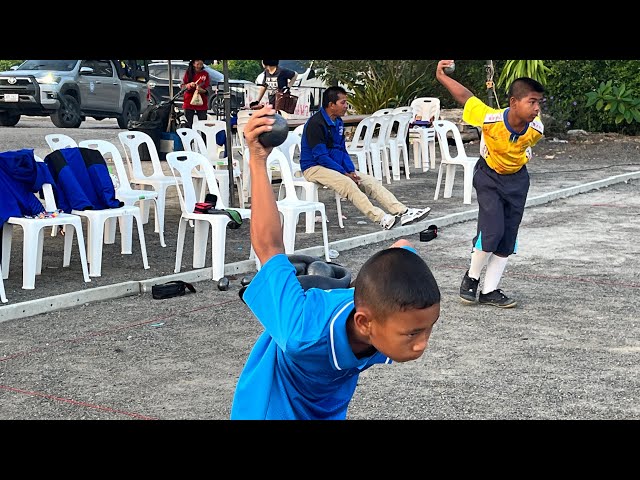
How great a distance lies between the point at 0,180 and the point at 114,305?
4.61 feet

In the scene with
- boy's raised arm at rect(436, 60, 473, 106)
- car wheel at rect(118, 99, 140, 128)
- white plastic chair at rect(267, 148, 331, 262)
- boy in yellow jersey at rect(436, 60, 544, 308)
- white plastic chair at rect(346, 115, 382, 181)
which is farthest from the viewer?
car wheel at rect(118, 99, 140, 128)

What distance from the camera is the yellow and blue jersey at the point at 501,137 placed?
24.9 feet

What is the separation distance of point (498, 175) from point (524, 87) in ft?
2.43

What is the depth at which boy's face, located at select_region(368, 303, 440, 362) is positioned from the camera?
2498mm

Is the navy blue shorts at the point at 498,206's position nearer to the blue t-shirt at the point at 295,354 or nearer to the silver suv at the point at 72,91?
the blue t-shirt at the point at 295,354

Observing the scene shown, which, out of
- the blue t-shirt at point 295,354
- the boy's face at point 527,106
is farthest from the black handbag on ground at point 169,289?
the blue t-shirt at point 295,354

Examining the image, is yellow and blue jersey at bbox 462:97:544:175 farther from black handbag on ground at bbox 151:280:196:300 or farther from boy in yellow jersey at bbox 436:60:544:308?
black handbag on ground at bbox 151:280:196:300

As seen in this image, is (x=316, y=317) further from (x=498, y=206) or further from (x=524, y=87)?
(x=498, y=206)

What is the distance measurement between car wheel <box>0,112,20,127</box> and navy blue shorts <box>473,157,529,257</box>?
1835 cm

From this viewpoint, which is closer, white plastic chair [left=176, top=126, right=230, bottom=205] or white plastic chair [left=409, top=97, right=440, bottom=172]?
white plastic chair [left=176, top=126, right=230, bottom=205]

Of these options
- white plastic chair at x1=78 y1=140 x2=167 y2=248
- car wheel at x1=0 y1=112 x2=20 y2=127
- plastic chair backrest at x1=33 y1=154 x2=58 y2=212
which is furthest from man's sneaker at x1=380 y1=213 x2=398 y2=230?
car wheel at x1=0 y1=112 x2=20 y2=127

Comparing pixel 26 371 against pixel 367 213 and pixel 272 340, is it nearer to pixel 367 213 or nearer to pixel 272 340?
pixel 272 340

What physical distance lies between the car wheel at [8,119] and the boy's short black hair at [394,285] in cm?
2282
